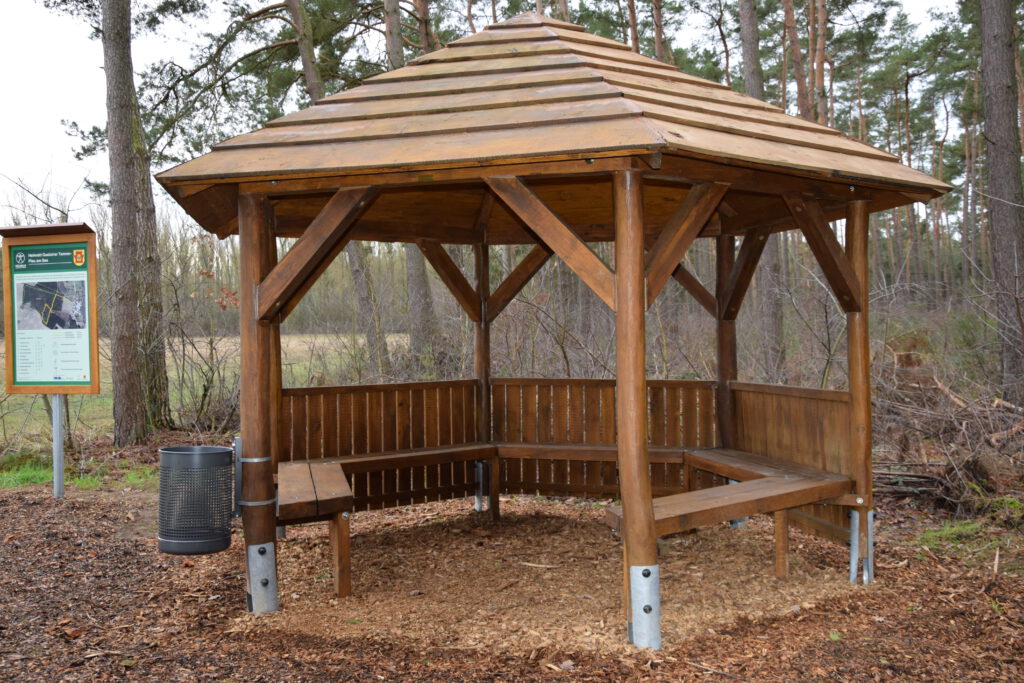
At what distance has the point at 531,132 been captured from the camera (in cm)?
410

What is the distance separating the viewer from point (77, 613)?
450 centimetres

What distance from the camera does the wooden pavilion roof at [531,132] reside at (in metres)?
4.00

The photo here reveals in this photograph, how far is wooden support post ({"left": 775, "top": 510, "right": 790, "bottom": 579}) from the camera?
5.26m

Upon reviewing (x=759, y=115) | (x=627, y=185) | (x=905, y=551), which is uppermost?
(x=759, y=115)

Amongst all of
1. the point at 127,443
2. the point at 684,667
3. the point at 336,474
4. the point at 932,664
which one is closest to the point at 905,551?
the point at 932,664

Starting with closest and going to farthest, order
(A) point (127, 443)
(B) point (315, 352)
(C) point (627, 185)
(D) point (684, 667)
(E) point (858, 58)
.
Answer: (D) point (684, 667)
(C) point (627, 185)
(A) point (127, 443)
(B) point (315, 352)
(E) point (858, 58)

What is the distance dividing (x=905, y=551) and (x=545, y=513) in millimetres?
2965

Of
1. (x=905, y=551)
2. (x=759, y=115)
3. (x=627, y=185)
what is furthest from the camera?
(x=905, y=551)

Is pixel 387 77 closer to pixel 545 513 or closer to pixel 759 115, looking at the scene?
pixel 759 115

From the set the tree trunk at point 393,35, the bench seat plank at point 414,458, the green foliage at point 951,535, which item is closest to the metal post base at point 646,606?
the bench seat plank at point 414,458

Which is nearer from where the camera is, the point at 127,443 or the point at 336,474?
the point at 336,474

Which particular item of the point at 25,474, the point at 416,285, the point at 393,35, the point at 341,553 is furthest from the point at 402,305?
the point at 341,553

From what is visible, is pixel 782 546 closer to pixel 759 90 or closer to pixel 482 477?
pixel 482 477

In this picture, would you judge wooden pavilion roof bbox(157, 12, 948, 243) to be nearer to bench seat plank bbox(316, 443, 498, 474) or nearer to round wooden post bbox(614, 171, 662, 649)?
round wooden post bbox(614, 171, 662, 649)
